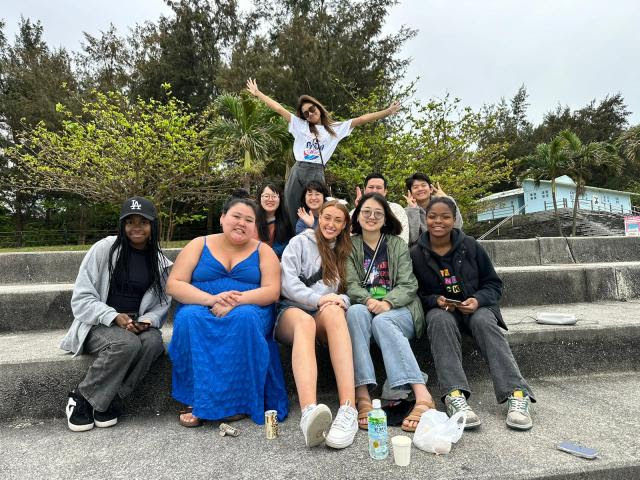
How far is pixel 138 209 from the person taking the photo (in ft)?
9.62

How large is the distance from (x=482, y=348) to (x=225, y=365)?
1739 millimetres

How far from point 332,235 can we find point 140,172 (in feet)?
28.9

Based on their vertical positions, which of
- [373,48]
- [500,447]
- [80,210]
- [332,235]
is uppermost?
[373,48]

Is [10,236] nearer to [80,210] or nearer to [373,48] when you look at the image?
[80,210]

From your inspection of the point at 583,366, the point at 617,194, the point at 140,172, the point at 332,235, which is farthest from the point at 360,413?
the point at 617,194

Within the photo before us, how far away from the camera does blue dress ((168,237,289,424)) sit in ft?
8.63

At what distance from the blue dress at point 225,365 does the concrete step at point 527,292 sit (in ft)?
6.43

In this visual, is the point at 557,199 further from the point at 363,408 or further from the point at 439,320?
the point at 363,408

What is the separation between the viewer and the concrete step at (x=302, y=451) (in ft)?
6.73

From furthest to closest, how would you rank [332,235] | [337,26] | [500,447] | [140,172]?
[337,26] → [140,172] → [332,235] → [500,447]

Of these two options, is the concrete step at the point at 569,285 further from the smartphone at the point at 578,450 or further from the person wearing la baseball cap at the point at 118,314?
the person wearing la baseball cap at the point at 118,314

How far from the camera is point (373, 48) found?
18.1 meters

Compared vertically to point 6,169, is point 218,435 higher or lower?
lower

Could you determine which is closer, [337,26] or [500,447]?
[500,447]
